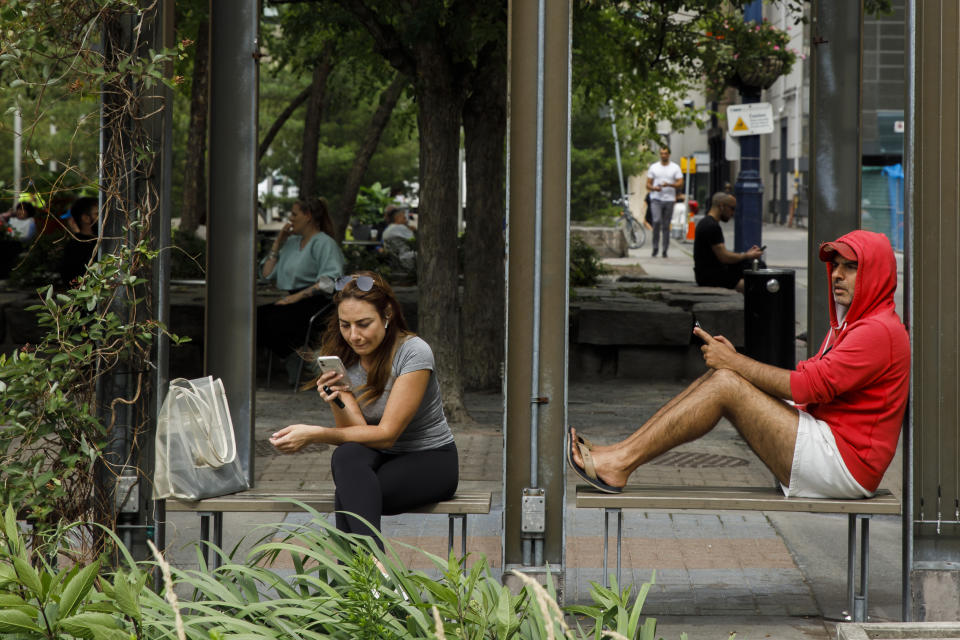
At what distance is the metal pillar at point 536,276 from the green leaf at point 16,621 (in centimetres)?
198

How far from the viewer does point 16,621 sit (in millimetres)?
3191

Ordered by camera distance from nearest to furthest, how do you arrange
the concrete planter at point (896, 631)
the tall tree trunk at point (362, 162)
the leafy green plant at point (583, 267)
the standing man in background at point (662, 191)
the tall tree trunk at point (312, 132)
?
1. the concrete planter at point (896, 631)
2. the leafy green plant at point (583, 267)
3. the tall tree trunk at point (362, 162)
4. the tall tree trunk at point (312, 132)
5. the standing man in background at point (662, 191)

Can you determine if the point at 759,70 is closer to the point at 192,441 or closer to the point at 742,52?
the point at 742,52

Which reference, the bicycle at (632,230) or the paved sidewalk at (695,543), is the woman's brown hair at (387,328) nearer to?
the paved sidewalk at (695,543)

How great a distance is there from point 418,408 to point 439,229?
183 inches

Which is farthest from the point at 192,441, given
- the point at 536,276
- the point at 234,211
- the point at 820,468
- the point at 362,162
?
the point at 362,162

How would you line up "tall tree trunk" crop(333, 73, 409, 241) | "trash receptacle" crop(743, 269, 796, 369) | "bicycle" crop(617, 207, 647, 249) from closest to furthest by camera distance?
"trash receptacle" crop(743, 269, 796, 369)
"tall tree trunk" crop(333, 73, 409, 241)
"bicycle" crop(617, 207, 647, 249)

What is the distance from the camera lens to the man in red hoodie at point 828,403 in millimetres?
4809

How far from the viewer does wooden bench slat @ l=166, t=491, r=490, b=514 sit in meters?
4.83

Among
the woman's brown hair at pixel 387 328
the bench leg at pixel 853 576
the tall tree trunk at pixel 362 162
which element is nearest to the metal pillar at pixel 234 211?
the woman's brown hair at pixel 387 328

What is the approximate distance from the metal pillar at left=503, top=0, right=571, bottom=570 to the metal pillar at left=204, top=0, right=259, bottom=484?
4.59 ft

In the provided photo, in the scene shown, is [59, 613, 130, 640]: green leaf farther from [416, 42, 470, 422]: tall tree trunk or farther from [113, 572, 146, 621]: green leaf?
[416, 42, 470, 422]: tall tree trunk

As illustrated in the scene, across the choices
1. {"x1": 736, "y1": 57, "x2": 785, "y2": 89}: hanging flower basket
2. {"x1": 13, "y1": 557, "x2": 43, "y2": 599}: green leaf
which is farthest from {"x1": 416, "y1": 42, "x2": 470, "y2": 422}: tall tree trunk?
{"x1": 13, "y1": 557, "x2": 43, "y2": 599}: green leaf

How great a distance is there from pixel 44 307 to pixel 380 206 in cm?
2500
